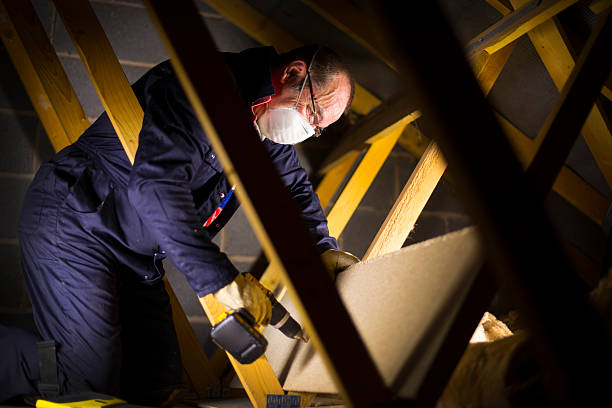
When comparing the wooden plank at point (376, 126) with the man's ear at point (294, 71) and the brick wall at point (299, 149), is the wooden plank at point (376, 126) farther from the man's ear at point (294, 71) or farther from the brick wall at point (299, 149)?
the man's ear at point (294, 71)

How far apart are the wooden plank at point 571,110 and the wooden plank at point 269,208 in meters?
0.41

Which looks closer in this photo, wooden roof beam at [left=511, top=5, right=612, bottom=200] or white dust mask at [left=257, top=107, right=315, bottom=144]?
wooden roof beam at [left=511, top=5, right=612, bottom=200]

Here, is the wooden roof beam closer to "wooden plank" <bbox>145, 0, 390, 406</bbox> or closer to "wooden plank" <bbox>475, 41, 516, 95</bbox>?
"wooden plank" <bbox>145, 0, 390, 406</bbox>

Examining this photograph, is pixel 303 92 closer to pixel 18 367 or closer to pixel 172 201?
pixel 172 201

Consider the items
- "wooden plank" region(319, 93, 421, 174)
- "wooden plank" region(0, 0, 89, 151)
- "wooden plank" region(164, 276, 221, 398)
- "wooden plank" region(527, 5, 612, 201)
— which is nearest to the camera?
"wooden plank" region(527, 5, 612, 201)

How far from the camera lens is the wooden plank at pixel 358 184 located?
8.89ft

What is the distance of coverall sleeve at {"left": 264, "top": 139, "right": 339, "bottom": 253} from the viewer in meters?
1.72

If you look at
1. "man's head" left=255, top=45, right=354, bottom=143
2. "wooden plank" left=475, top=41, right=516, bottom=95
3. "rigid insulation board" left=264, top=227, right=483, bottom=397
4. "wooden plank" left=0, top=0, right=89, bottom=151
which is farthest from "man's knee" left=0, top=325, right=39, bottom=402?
"wooden plank" left=475, top=41, right=516, bottom=95

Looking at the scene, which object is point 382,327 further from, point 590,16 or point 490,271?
point 590,16

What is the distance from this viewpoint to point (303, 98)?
1537 millimetres

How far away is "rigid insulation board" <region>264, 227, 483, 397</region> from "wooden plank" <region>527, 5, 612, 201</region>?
0.18 metres

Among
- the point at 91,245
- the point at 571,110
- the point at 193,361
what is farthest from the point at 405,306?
the point at 193,361

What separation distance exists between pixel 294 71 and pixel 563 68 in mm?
1207

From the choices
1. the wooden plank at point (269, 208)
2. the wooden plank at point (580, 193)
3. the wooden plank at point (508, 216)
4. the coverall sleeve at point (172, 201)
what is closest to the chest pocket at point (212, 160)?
the coverall sleeve at point (172, 201)
